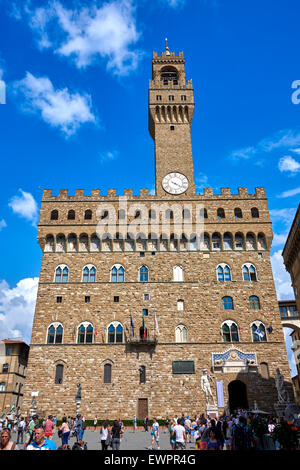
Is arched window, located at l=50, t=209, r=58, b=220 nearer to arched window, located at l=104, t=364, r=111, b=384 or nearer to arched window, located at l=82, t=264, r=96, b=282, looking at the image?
arched window, located at l=82, t=264, r=96, b=282

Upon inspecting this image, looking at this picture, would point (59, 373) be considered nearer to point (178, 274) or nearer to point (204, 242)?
point (178, 274)

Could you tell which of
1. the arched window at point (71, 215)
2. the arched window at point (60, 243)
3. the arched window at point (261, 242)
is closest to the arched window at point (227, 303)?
the arched window at point (261, 242)

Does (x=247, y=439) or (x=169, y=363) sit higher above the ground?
(x=169, y=363)

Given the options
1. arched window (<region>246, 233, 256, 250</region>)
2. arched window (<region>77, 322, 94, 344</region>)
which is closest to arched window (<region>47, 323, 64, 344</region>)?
arched window (<region>77, 322, 94, 344</region>)

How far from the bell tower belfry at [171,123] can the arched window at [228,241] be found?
5321 mm

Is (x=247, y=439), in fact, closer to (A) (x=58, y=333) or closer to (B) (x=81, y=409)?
(B) (x=81, y=409)

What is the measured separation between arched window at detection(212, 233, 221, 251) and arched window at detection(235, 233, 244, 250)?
1.61 meters

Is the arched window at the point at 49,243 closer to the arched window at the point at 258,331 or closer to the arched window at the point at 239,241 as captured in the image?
the arched window at the point at 239,241

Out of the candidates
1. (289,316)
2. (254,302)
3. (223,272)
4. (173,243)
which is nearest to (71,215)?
(173,243)

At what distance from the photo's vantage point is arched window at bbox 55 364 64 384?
29.3m

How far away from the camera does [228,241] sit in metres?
34.4

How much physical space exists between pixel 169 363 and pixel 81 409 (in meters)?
7.69

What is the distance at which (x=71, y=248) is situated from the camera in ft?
112

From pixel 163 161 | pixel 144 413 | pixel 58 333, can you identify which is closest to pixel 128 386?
pixel 144 413
